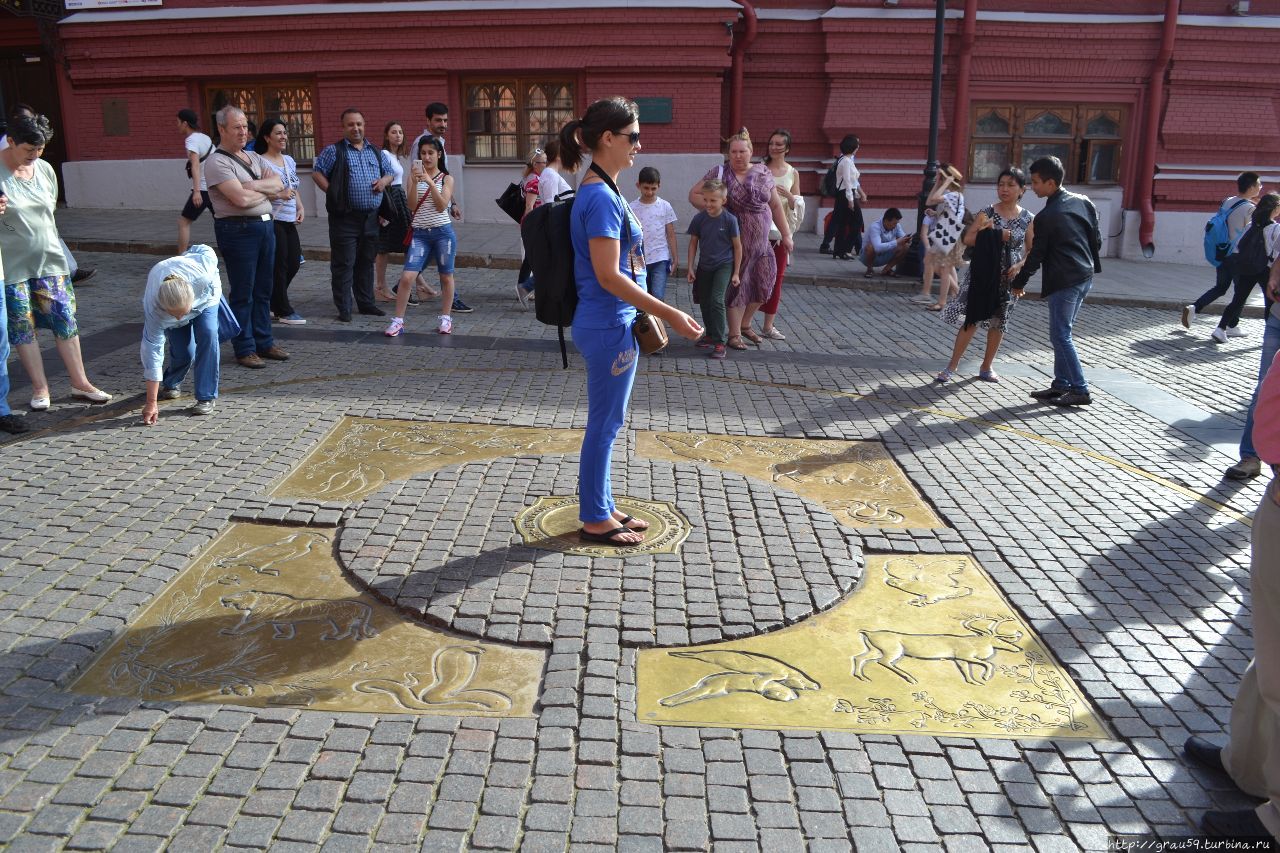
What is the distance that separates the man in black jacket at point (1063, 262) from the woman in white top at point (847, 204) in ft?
25.1

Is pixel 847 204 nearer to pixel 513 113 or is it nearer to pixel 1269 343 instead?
pixel 513 113

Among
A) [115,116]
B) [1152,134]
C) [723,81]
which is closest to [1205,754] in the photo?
[723,81]

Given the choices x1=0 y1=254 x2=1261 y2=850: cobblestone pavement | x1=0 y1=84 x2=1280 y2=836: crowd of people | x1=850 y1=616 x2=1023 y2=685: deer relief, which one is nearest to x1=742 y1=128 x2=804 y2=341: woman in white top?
x1=0 y1=84 x2=1280 y2=836: crowd of people

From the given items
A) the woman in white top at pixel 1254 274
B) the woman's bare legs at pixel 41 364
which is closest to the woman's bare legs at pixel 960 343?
the woman in white top at pixel 1254 274

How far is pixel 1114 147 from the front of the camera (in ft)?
59.5

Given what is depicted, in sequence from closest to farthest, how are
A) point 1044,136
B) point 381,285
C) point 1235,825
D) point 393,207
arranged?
point 1235,825
point 393,207
point 381,285
point 1044,136

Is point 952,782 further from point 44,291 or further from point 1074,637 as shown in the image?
point 44,291

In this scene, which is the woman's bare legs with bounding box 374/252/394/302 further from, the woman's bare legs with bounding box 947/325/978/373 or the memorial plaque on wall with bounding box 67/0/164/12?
the memorial plaque on wall with bounding box 67/0/164/12

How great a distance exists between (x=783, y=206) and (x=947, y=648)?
7232mm

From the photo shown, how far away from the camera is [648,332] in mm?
4605

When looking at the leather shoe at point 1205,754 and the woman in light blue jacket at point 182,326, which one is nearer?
the leather shoe at point 1205,754

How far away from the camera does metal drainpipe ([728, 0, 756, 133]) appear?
16.7m

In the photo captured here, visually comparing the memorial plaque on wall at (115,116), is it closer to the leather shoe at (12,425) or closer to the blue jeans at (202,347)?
the blue jeans at (202,347)

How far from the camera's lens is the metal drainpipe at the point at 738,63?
54.8 feet
